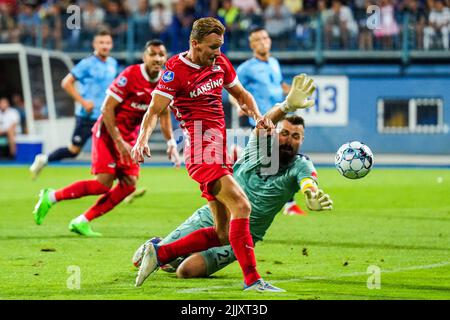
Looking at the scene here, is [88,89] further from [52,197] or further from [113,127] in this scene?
[113,127]

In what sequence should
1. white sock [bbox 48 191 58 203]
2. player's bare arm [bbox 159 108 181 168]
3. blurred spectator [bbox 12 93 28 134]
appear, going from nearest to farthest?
1. player's bare arm [bbox 159 108 181 168]
2. white sock [bbox 48 191 58 203]
3. blurred spectator [bbox 12 93 28 134]

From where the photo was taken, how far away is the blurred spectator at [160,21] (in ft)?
98.0

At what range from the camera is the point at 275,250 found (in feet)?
32.5

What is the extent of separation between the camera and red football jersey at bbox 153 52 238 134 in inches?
297

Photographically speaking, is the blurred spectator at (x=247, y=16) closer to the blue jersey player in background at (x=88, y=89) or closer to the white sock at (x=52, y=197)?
the blue jersey player in background at (x=88, y=89)

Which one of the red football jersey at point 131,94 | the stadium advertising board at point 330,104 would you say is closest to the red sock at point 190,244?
the red football jersey at point 131,94

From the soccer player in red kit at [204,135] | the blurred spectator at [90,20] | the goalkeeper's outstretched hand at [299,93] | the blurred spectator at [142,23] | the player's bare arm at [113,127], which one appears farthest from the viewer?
the blurred spectator at [142,23]

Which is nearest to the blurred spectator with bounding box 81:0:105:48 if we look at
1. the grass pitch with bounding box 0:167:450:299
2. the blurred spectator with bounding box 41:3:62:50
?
the blurred spectator with bounding box 41:3:62:50

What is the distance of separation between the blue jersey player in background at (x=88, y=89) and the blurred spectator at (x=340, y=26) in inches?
578

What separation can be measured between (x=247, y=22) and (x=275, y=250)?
20530 mm

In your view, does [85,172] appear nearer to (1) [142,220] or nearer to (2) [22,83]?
(2) [22,83]

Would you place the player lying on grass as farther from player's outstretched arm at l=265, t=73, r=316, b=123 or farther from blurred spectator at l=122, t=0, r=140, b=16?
blurred spectator at l=122, t=0, r=140, b=16

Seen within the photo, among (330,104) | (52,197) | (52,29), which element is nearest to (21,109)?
(52,29)

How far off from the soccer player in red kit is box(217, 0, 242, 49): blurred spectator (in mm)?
21695
